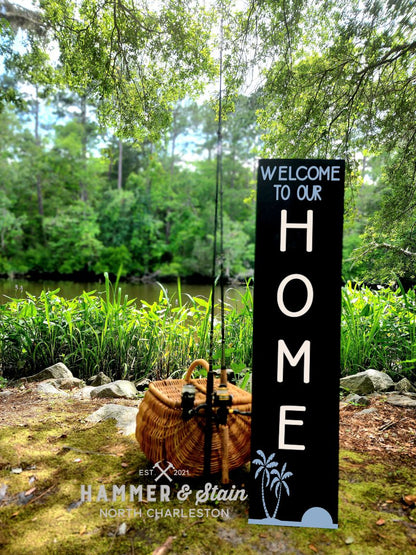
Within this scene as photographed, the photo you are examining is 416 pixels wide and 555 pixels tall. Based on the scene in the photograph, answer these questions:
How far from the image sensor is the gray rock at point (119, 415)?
2389 mm

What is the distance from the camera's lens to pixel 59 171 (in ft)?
68.6

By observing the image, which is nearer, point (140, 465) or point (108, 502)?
point (108, 502)

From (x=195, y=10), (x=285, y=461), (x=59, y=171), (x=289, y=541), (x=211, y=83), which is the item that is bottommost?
(x=289, y=541)

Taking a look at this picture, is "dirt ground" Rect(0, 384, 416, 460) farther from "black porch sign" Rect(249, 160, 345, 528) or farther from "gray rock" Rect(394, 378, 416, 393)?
"black porch sign" Rect(249, 160, 345, 528)

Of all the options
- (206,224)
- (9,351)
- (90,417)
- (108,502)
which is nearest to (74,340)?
(9,351)

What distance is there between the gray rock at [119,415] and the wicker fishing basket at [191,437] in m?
0.52

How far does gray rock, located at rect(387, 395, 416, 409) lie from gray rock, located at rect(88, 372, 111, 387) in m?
2.09

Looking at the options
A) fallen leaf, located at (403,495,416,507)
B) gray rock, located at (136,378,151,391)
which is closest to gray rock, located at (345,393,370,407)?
fallen leaf, located at (403,495,416,507)

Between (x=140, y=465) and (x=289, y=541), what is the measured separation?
0.74 meters

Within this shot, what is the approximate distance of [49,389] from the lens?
307cm

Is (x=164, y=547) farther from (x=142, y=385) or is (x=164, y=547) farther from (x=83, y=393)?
(x=142, y=385)

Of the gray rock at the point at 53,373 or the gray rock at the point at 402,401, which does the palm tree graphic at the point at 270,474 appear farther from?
the gray rock at the point at 53,373

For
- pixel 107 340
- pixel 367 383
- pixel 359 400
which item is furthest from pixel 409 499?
pixel 107 340

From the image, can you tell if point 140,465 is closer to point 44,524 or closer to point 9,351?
point 44,524
